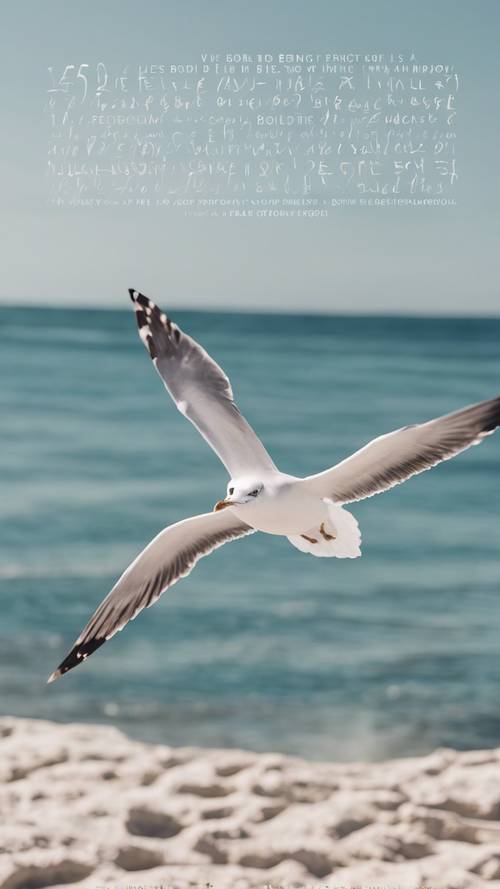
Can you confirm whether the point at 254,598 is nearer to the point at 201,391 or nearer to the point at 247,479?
the point at 201,391

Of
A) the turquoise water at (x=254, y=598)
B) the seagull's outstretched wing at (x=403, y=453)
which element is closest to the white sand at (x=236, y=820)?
the turquoise water at (x=254, y=598)

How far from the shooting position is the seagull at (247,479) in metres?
2.96

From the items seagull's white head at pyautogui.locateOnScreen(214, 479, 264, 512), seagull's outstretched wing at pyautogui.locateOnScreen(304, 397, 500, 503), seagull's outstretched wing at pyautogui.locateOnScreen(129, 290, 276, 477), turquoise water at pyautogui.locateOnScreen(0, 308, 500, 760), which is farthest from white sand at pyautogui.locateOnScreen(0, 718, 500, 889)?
seagull's white head at pyautogui.locateOnScreen(214, 479, 264, 512)

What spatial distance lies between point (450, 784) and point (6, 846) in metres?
2.65

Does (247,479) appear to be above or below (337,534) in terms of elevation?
above

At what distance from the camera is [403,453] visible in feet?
10.7

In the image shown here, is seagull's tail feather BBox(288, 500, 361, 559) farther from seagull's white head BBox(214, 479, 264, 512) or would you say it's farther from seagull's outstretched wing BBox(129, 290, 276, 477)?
seagull's white head BBox(214, 479, 264, 512)

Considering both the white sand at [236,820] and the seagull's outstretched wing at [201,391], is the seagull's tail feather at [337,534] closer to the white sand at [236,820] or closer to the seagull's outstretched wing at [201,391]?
the seagull's outstretched wing at [201,391]

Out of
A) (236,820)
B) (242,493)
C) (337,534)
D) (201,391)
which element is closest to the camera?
(242,493)

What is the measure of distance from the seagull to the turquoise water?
5627 millimetres

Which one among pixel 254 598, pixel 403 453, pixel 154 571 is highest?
pixel 403 453

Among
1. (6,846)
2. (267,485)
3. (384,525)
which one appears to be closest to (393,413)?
(384,525)

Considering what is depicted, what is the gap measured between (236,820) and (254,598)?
742 centimetres

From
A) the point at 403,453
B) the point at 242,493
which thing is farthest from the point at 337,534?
the point at 242,493
